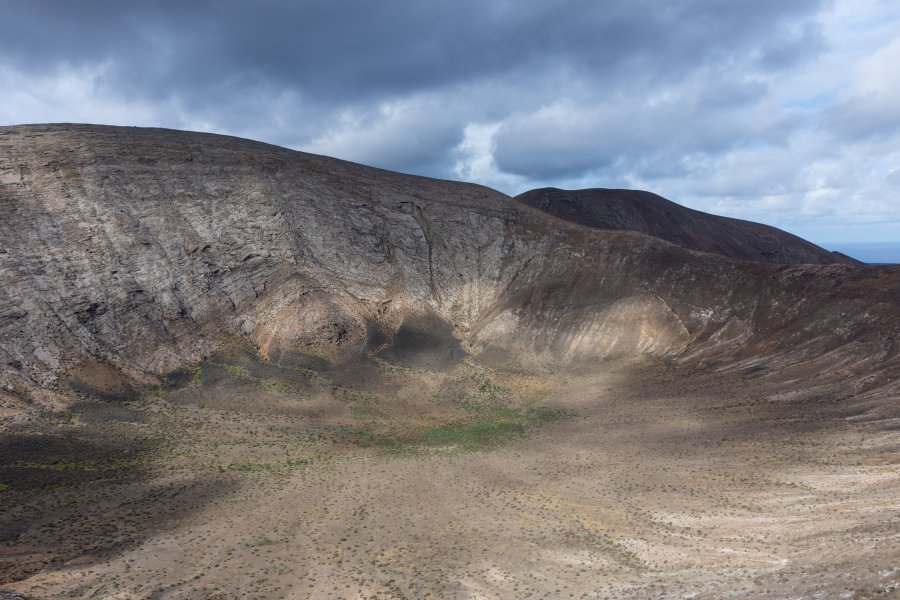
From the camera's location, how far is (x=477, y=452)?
3325 centimetres

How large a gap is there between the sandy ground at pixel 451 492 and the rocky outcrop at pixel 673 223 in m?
65.8

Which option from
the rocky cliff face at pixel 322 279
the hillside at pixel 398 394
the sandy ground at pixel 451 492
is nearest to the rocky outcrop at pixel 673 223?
the hillside at pixel 398 394

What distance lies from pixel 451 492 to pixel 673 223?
96.1 m

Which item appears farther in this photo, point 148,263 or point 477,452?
point 148,263

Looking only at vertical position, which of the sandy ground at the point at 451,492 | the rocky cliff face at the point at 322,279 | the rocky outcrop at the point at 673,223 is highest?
the rocky outcrop at the point at 673,223

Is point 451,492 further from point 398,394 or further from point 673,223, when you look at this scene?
point 673,223

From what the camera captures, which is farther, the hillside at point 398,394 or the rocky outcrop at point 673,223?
the rocky outcrop at point 673,223

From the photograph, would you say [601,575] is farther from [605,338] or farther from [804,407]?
[605,338]

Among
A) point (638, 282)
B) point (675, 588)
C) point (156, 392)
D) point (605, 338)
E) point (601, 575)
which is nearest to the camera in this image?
point (675, 588)

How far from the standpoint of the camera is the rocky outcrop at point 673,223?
104m

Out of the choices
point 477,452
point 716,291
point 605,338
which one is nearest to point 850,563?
point 477,452

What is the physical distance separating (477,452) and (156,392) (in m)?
23.8

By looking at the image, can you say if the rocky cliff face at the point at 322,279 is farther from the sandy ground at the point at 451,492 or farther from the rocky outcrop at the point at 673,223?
the rocky outcrop at the point at 673,223

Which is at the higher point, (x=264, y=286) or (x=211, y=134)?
(x=211, y=134)
